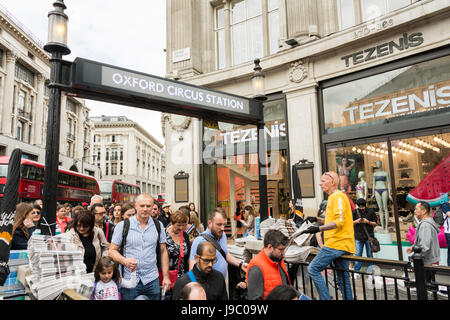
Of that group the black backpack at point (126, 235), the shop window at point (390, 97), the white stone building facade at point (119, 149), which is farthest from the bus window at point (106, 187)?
the white stone building facade at point (119, 149)

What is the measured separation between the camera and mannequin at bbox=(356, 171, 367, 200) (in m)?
9.54

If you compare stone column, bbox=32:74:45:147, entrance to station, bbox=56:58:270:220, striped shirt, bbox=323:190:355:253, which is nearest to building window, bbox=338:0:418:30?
entrance to station, bbox=56:58:270:220

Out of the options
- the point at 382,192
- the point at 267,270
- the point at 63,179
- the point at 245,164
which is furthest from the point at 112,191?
the point at 267,270

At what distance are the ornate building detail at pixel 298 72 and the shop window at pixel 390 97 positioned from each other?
3.02ft

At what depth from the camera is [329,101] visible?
35.1ft

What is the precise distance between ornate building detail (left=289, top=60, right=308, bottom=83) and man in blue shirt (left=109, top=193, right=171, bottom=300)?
8639 mm

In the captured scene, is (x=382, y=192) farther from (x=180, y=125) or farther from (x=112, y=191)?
(x=112, y=191)

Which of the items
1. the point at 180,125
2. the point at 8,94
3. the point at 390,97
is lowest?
the point at 390,97

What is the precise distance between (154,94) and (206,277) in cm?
323

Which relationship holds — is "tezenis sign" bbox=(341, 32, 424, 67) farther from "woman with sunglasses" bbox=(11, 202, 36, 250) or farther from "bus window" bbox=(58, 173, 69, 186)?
"bus window" bbox=(58, 173, 69, 186)

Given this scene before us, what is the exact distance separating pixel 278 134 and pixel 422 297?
8.94 meters

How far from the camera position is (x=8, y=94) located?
34219 mm

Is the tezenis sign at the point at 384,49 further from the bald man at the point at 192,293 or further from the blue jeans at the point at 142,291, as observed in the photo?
the bald man at the point at 192,293
